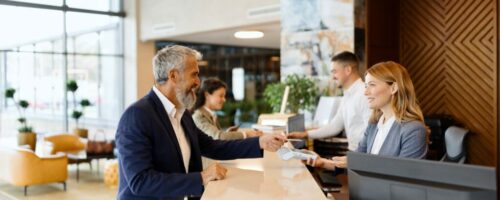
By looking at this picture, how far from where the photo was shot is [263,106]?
13344mm

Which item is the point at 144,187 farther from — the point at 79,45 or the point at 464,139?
the point at 79,45

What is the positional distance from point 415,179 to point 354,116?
2547mm

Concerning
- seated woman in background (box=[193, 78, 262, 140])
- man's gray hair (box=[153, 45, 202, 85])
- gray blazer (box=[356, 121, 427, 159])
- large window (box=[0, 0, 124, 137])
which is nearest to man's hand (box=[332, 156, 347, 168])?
gray blazer (box=[356, 121, 427, 159])

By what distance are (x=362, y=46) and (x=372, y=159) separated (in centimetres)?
526

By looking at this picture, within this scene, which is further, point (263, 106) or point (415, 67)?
point (263, 106)

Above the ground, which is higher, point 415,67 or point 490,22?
point 490,22

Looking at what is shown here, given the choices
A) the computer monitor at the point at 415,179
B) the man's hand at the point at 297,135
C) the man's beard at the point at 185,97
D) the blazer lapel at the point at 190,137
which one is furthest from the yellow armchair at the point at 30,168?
the computer monitor at the point at 415,179

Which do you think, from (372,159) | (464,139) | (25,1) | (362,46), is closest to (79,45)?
(25,1)

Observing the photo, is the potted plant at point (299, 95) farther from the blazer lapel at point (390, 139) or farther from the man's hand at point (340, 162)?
the blazer lapel at point (390, 139)

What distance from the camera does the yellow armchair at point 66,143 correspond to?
9.49 m

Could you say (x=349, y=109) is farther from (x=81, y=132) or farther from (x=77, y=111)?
(x=77, y=111)

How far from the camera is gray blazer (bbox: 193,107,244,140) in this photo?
3.89 meters

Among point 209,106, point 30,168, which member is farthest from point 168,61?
point 30,168

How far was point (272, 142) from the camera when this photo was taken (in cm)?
281
